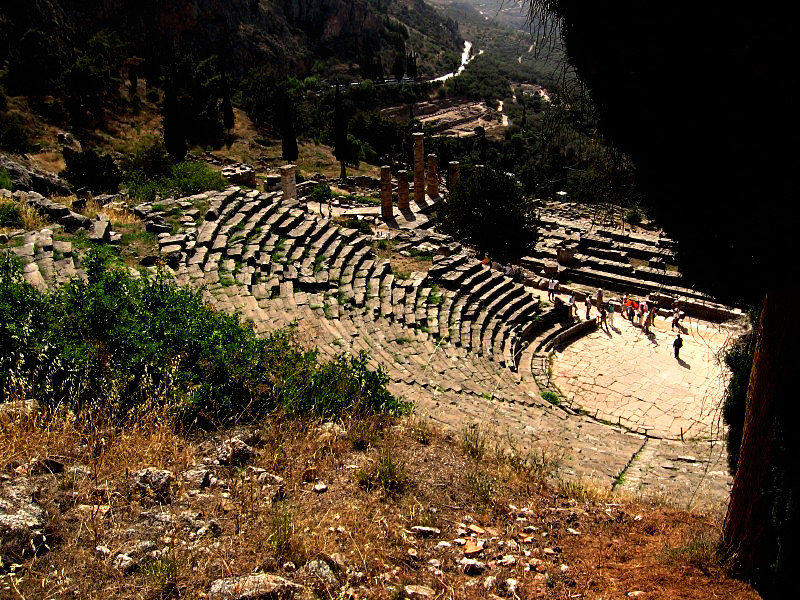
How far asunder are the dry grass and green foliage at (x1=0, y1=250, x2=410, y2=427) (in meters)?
0.42

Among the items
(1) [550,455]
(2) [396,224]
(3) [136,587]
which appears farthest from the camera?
(2) [396,224]

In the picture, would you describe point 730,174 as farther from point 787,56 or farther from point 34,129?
point 34,129

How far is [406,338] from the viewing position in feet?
42.1

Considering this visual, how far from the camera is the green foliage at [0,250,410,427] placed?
5.96 meters

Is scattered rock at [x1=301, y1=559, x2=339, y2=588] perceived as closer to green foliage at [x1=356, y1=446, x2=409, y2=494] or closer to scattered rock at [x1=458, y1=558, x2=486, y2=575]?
scattered rock at [x1=458, y1=558, x2=486, y2=575]

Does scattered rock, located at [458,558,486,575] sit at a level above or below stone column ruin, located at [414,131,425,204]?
below

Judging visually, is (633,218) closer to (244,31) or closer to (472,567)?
(472,567)

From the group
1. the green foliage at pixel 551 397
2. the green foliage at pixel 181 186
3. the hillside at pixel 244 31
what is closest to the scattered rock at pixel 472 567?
the green foliage at pixel 551 397

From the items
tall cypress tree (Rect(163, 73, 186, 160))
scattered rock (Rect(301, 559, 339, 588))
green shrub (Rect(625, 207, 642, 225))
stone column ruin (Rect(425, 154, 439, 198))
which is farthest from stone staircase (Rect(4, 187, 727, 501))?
tall cypress tree (Rect(163, 73, 186, 160))

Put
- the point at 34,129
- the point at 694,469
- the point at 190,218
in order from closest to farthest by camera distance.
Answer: the point at 694,469
the point at 190,218
the point at 34,129

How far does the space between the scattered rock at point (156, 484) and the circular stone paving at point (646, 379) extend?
10.5 meters

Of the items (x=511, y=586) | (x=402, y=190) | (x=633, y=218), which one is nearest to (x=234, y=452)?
(x=511, y=586)

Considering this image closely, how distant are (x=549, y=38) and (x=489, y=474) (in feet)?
13.6

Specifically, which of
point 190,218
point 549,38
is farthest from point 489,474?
point 190,218
